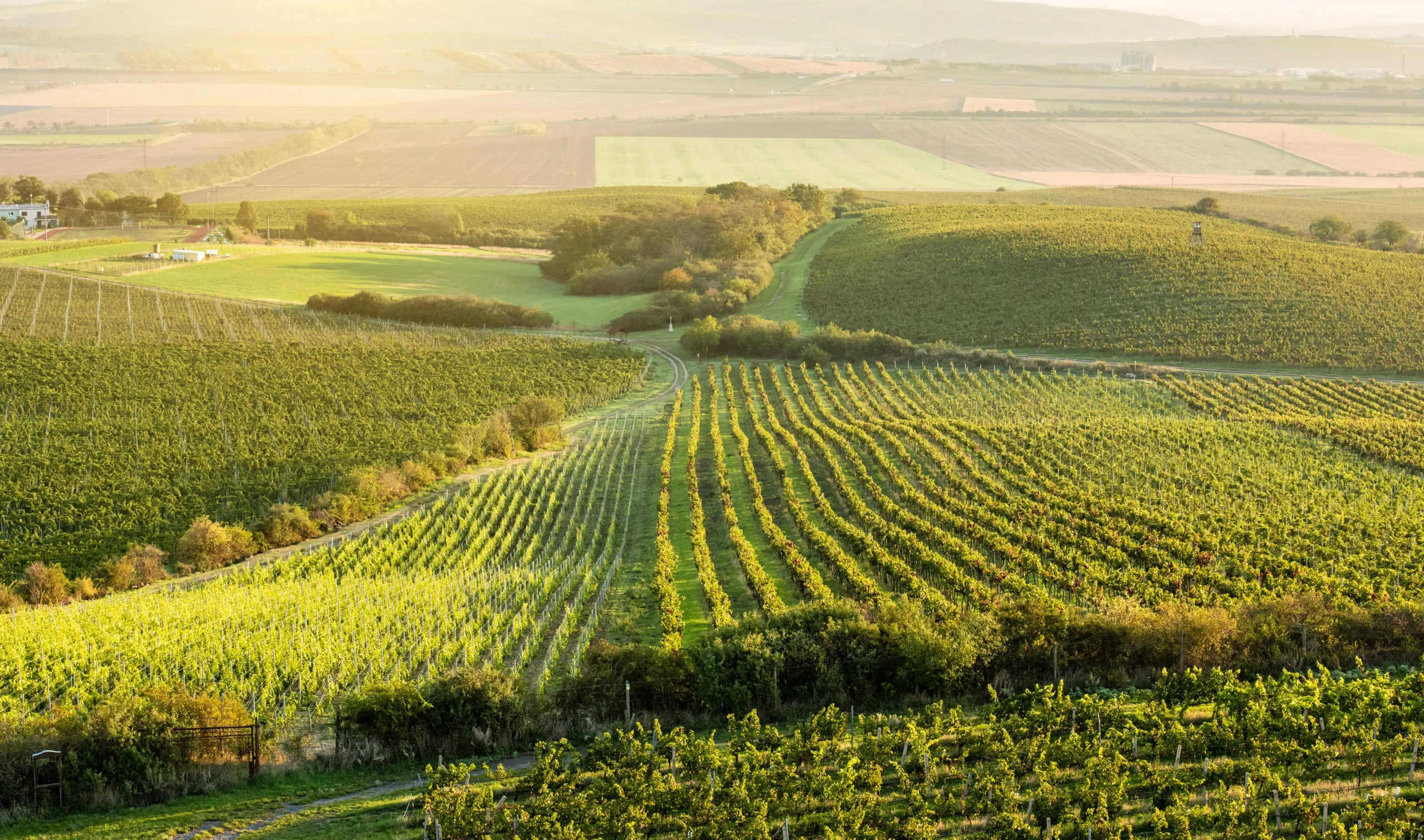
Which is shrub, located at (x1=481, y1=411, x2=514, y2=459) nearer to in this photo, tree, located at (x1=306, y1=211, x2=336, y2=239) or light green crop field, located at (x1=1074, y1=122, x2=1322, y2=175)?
tree, located at (x1=306, y1=211, x2=336, y2=239)

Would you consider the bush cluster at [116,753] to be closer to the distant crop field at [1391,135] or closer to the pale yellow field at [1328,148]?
the pale yellow field at [1328,148]

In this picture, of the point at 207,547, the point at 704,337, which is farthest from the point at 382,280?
the point at 207,547

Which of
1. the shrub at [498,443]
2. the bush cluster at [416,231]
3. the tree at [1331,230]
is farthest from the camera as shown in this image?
the bush cluster at [416,231]

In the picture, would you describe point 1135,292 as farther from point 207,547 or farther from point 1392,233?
point 207,547

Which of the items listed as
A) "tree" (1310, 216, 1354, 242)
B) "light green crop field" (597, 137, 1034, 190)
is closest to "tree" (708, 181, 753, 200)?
"light green crop field" (597, 137, 1034, 190)

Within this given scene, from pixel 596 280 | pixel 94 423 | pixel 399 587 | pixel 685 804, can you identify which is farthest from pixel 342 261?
pixel 685 804

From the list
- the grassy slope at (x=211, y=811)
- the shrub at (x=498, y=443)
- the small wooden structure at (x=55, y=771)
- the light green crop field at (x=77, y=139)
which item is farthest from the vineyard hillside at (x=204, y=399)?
the light green crop field at (x=77, y=139)

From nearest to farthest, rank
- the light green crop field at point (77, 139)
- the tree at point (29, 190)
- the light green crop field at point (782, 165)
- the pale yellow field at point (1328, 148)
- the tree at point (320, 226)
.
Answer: the tree at point (29, 190) → the tree at point (320, 226) → the light green crop field at point (782, 165) → the pale yellow field at point (1328, 148) → the light green crop field at point (77, 139)

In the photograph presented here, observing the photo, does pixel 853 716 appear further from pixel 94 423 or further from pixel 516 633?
pixel 94 423
